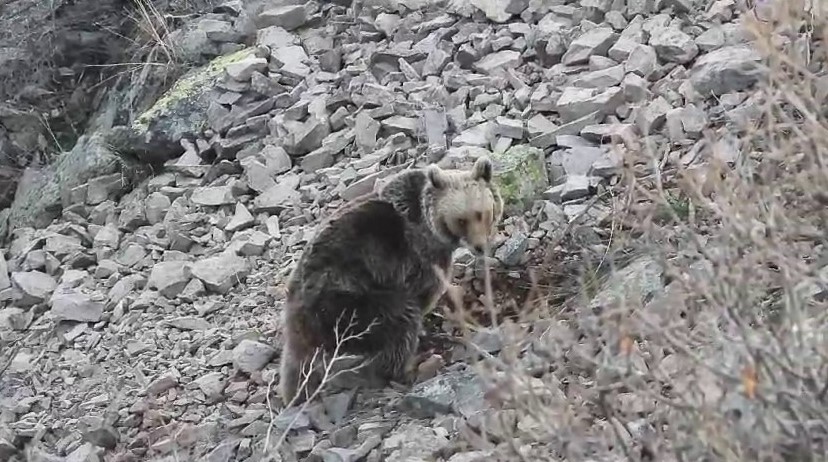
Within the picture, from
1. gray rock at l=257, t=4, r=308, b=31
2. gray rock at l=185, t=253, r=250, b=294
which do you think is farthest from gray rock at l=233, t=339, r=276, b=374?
gray rock at l=257, t=4, r=308, b=31

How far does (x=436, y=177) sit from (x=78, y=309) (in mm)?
2919

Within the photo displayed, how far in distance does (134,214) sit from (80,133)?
262cm

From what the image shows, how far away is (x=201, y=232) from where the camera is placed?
306 inches

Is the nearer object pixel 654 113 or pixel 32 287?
pixel 654 113

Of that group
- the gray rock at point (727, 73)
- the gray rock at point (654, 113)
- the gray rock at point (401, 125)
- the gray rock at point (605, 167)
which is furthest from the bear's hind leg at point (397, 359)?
the gray rock at point (727, 73)

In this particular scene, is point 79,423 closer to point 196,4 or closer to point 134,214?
point 134,214

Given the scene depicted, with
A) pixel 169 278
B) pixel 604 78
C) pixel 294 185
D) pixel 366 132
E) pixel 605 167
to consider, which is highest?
pixel 604 78

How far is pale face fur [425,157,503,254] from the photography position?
18.6 feet

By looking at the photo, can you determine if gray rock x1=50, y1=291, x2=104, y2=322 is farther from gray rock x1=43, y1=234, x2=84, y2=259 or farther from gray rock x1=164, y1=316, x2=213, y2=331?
gray rock x1=43, y1=234, x2=84, y2=259

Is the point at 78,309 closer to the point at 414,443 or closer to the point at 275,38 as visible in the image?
the point at 275,38

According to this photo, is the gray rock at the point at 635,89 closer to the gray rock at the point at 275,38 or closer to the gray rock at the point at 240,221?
the gray rock at the point at 240,221

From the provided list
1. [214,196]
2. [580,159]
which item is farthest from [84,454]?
[580,159]

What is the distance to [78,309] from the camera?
7.37m

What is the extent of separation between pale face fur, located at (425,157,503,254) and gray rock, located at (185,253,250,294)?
1828 millimetres
